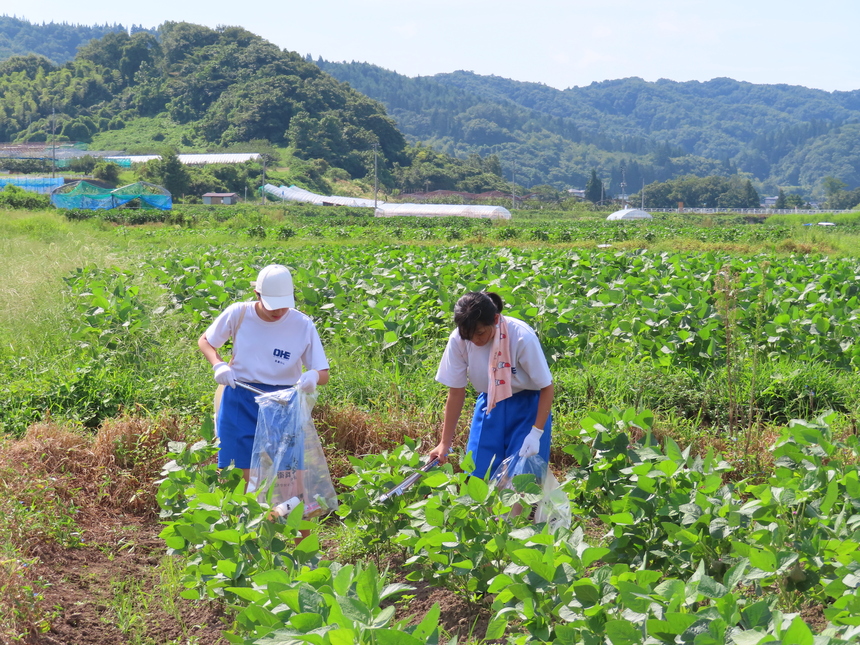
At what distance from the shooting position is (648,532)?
3.07 metres

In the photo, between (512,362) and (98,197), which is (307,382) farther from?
(98,197)

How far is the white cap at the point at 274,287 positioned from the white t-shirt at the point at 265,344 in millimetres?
146

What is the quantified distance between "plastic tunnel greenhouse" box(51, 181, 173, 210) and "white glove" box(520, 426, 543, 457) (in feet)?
123

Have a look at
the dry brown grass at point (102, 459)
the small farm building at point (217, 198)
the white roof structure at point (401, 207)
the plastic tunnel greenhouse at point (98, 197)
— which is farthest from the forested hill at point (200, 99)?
the dry brown grass at point (102, 459)

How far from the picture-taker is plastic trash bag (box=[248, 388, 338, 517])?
12.0 feet

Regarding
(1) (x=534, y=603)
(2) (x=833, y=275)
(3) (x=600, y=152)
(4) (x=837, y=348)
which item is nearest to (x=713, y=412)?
(4) (x=837, y=348)

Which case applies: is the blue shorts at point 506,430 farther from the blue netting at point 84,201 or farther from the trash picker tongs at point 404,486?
the blue netting at point 84,201

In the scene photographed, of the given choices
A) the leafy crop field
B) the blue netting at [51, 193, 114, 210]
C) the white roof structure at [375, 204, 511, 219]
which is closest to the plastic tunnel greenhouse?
the blue netting at [51, 193, 114, 210]

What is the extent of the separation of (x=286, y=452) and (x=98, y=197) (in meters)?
39.0

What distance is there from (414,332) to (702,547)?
13.6ft

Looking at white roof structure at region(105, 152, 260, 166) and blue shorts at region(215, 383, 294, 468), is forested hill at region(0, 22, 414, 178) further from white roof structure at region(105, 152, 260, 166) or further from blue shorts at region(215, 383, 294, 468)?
blue shorts at region(215, 383, 294, 468)

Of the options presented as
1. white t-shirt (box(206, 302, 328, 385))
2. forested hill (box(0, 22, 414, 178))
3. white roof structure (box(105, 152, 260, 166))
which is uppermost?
forested hill (box(0, 22, 414, 178))

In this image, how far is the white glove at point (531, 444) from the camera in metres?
3.56

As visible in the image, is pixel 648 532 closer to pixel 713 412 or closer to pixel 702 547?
pixel 702 547
